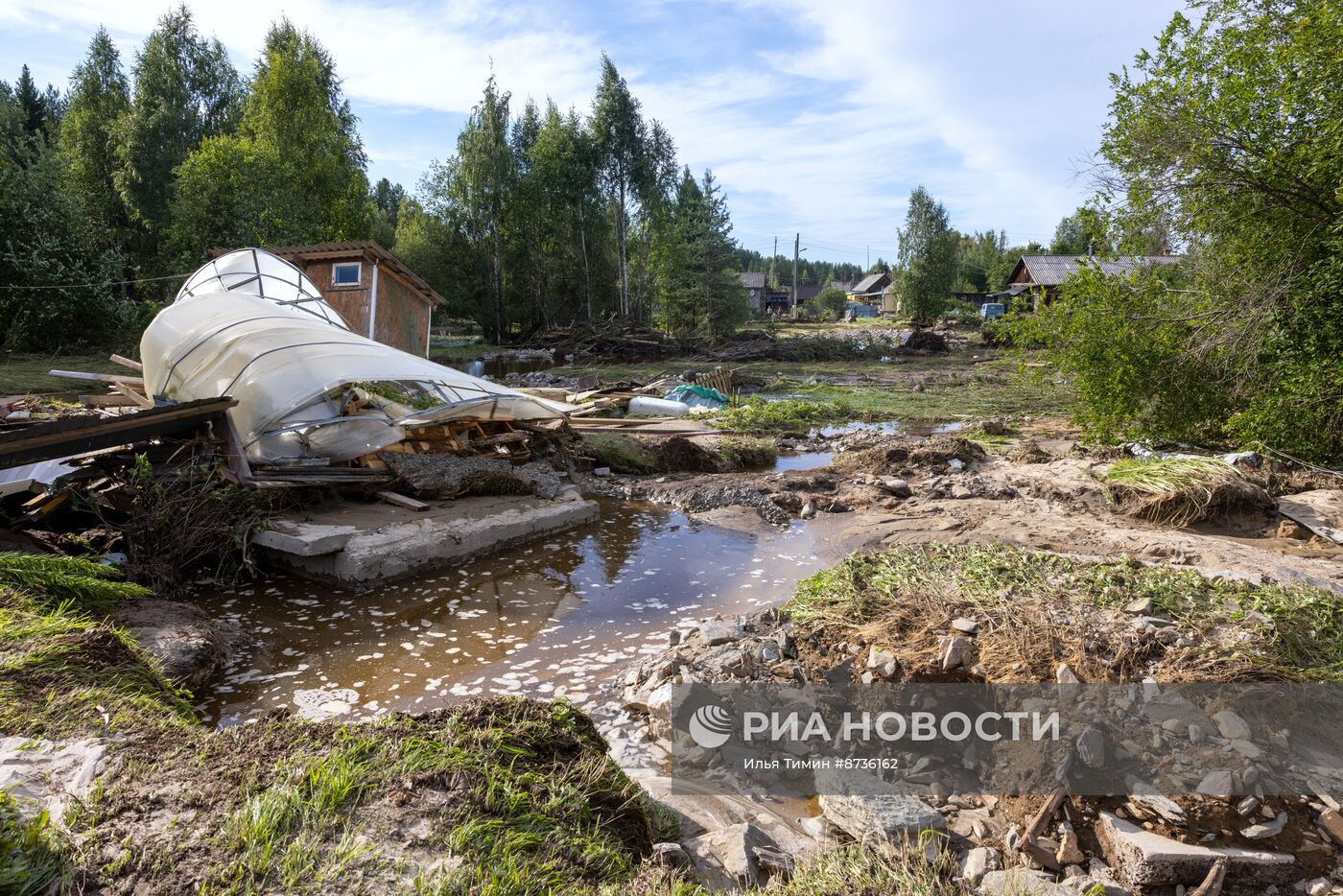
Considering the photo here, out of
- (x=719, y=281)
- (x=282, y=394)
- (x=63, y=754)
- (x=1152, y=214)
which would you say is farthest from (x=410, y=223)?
(x=63, y=754)

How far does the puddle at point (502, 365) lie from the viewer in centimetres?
2945

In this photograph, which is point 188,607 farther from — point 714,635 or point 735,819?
point 735,819

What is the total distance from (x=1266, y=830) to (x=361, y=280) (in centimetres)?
2178

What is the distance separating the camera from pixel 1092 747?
3613 millimetres

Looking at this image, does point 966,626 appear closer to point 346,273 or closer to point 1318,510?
point 1318,510

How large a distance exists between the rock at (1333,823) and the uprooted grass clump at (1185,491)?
18.5 feet

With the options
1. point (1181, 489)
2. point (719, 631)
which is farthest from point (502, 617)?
point (1181, 489)

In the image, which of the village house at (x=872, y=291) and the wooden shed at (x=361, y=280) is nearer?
the wooden shed at (x=361, y=280)

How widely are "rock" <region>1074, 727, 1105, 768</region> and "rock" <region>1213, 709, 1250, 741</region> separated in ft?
1.97

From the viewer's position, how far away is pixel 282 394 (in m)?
8.74

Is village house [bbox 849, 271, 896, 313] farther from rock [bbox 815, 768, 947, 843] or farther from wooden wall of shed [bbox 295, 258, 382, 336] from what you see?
rock [bbox 815, 768, 947, 843]

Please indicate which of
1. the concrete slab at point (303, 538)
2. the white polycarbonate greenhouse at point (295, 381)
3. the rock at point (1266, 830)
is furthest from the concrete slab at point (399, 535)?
the rock at point (1266, 830)

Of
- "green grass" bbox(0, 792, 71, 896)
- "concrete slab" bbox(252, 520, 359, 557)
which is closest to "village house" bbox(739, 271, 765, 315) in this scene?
"concrete slab" bbox(252, 520, 359, 557)

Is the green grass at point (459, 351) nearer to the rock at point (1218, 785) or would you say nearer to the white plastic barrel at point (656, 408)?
the white plastic barrel at point (656, 408)
